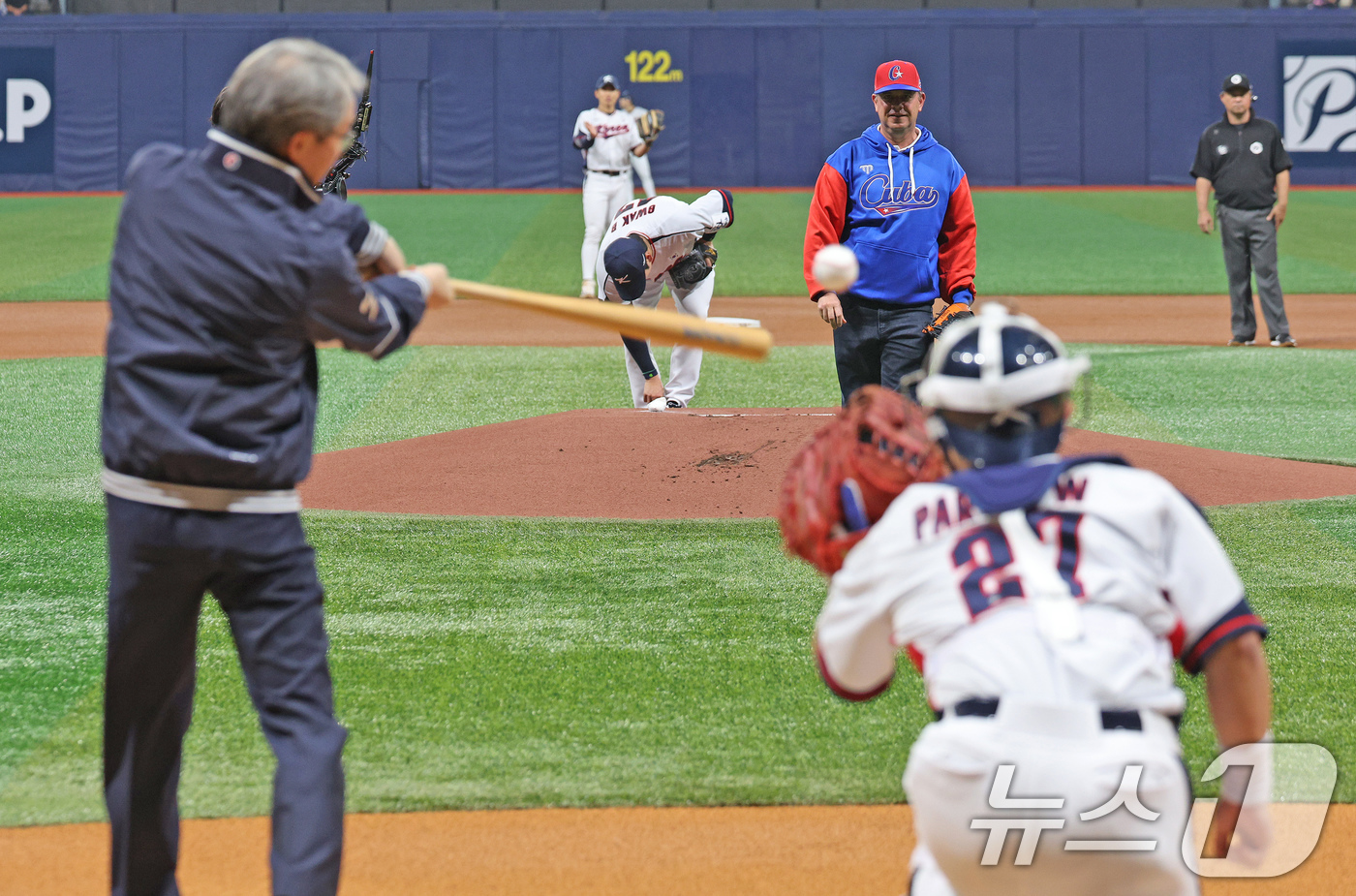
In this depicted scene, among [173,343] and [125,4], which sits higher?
[125,4]

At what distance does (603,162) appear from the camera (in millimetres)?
17562

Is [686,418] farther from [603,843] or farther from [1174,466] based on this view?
[603,843]

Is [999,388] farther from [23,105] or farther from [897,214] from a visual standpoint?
[23,105]

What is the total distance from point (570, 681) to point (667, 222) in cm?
467

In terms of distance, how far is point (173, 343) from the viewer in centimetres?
293

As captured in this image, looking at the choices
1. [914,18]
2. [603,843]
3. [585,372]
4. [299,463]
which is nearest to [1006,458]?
[299,463]

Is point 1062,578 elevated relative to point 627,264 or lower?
lower

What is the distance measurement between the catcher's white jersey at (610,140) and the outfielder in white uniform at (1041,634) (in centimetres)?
1553

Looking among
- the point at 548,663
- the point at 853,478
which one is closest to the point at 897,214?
the point at 548,663

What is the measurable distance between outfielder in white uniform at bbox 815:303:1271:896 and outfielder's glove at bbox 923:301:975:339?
4.89 m

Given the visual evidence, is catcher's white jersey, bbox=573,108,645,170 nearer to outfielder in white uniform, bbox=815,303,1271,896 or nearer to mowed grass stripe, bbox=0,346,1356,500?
mowed grass stripe, bbox=0,346,1356,500

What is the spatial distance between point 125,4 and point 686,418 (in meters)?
31.8

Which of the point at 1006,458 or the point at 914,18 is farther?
the point at 914,18

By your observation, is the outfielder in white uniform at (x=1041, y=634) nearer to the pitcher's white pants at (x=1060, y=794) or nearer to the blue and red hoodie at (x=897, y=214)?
the pitcher's white pants at (x=1060, y=794)
